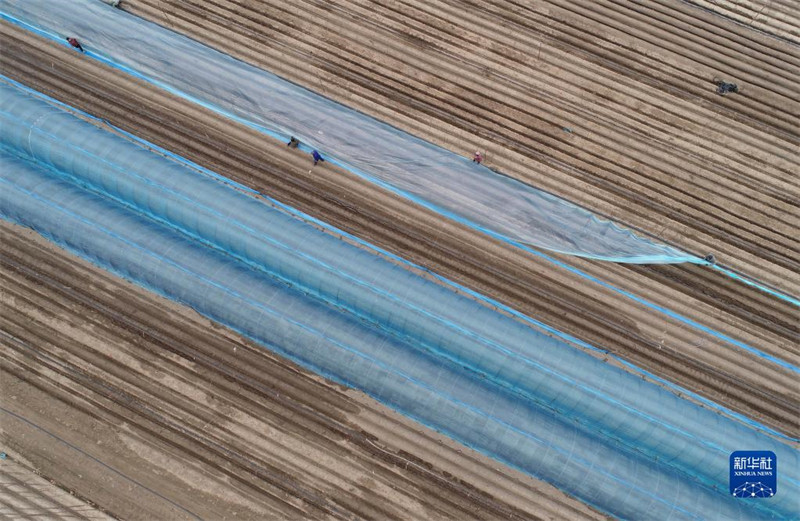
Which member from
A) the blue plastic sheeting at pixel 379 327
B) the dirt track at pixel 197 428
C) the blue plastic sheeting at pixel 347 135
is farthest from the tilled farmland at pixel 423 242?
the blue plastic sheeting at pixel 379 327

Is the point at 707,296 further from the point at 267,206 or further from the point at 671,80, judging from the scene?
the point at 267,206

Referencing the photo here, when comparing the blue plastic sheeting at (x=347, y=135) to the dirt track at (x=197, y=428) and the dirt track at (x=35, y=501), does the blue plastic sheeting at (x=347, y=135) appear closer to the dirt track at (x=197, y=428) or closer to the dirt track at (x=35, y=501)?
the dirt track at (x=197, y=428)

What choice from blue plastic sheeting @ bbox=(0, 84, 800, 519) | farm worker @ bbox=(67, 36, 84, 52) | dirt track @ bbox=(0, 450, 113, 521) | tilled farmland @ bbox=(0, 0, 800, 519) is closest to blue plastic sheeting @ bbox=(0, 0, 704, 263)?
farm worker @ bbox=(67, 36, 84, 52)

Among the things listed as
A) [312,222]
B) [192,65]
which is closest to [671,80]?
[312,222]

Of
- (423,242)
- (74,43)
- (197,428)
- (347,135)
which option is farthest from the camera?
(74,43)

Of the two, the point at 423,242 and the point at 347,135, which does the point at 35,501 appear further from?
the point at 347,135

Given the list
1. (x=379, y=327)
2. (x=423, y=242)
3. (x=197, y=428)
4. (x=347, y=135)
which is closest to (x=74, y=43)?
(x=347, y=135)
